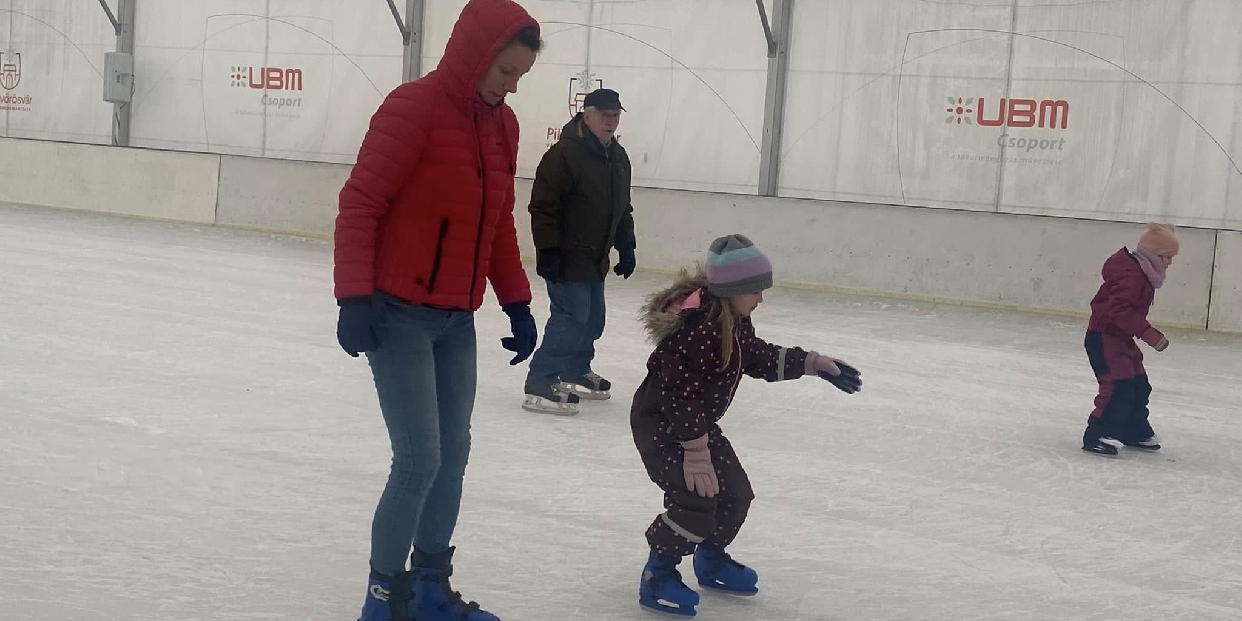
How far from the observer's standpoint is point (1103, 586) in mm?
4312

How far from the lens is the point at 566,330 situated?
6836 millimetres

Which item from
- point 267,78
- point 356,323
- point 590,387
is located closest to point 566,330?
point 590,387

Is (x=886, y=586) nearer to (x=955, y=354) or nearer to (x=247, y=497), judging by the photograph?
(x=247, y=497)

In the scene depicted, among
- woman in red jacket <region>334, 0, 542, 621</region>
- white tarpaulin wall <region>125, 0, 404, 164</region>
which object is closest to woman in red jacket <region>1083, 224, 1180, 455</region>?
woman in red jacket <region>334, 0, 542, 621</region>

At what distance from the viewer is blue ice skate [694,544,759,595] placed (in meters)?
3.99

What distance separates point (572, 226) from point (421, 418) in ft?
11.6

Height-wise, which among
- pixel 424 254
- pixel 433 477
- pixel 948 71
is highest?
pixel 948 71

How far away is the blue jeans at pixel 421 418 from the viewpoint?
3.20 meters

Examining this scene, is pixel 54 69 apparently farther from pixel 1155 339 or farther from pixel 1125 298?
pixel 1155 339

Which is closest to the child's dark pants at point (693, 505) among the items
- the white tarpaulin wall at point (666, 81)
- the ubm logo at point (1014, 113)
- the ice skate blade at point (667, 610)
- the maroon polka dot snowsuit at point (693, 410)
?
the maroon polka dot snowsuit at point (693, 410)

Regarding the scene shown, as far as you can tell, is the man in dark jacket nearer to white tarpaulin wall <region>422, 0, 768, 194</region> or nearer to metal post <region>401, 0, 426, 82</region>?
white tarpaulin wall <region>422, 0, 768, 194</region>

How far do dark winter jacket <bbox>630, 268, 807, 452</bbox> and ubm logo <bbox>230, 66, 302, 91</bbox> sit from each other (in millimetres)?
16961

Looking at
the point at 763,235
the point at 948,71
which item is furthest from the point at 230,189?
the point at 948,71

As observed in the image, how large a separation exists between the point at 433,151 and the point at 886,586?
2.02 metres
